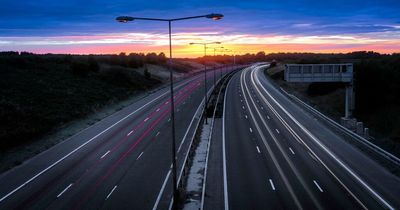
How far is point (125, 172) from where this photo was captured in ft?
94.0

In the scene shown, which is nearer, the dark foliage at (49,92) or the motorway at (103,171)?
the motorway at (103,171)

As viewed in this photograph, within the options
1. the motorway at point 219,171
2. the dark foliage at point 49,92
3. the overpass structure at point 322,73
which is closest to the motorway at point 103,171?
the motorway at point 219,171

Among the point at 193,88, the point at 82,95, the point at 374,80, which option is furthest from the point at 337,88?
the point at 82,95

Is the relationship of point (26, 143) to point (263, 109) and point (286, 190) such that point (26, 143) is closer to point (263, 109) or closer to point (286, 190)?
point (286, 190)

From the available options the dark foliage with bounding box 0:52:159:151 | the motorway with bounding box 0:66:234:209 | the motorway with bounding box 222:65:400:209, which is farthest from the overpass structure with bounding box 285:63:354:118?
the dark foliage with bounding box 0:52:159:151

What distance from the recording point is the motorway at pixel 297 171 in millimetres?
22500

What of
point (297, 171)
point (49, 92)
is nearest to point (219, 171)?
point (297, 171)

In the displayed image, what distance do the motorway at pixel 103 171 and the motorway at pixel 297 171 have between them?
4208 millimetres

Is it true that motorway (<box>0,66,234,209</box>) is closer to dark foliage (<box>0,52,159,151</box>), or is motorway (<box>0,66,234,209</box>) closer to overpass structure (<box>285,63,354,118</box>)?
dark foliage (<box>0,52,159,151</box>)

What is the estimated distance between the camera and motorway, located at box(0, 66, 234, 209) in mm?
23047

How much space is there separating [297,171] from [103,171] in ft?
42.0

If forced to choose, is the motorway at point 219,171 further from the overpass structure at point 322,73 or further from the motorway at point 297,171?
the overpass structure at point 322,73

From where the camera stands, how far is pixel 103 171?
29.0 m

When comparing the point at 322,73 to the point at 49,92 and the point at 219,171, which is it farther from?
the point at 49,92
